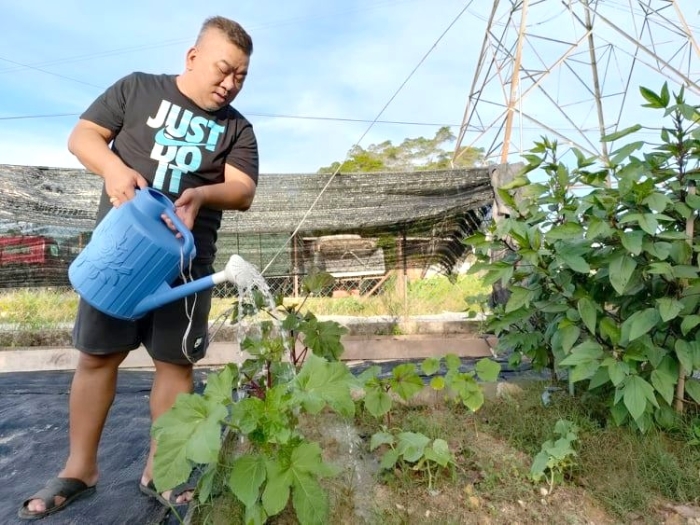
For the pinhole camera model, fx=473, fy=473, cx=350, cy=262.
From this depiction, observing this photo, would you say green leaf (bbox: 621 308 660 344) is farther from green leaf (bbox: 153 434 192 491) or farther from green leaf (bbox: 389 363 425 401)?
green leaf (bbox: 153 434 192 491)

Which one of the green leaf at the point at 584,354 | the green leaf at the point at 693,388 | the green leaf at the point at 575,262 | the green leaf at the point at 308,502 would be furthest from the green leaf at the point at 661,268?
the green leaf at the point at 308,502

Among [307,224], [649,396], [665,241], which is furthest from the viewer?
[307,224]

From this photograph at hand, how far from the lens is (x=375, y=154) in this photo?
25.0m

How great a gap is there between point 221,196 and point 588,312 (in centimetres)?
116

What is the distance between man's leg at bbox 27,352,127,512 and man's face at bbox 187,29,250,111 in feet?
2.86

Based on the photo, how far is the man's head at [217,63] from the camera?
143cm

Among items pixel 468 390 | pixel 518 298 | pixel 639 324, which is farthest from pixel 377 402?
pixel 639 324

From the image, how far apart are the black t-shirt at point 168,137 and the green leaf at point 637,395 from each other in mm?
1324

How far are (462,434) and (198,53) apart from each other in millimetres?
1522

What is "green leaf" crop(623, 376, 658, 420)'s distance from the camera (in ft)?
4.20

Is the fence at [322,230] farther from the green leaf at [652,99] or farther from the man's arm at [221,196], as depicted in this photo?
the green leaf at [652,99]

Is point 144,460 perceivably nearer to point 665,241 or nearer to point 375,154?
point 665,241

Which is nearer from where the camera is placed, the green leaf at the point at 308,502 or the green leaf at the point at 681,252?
the green leaf at the point at 308,502

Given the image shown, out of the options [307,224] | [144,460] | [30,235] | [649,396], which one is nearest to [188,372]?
[144,460]
